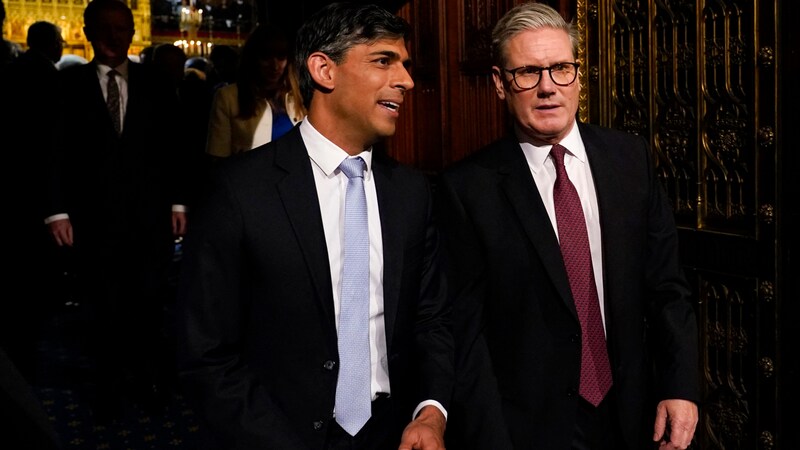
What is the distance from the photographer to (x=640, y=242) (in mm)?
2223

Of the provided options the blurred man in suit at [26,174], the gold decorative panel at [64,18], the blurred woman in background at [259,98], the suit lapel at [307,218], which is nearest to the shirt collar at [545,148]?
the suit lapel at [307,218]

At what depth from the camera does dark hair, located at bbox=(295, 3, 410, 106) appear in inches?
80.4

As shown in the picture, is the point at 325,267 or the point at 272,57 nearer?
the point at 325,267

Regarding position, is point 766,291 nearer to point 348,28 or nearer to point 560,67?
point 560,67

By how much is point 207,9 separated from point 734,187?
814 inches

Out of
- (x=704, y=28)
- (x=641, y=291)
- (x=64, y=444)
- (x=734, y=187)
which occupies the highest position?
(x=704, y=28)

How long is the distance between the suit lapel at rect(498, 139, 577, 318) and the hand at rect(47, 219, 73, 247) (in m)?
2.60

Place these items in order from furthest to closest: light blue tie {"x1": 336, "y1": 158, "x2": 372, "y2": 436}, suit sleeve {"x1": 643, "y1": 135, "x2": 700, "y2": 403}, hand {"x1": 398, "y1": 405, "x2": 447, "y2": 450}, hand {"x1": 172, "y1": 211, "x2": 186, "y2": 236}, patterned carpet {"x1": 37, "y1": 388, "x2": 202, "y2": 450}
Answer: hand {"x1": 172, "y1": 211, "x2": 186, "y2": 236} → patterned carpet {"x1": 37, "y1": 388, "x2": 202, "y2": 450} → suit sleeve {"x1": 643, "y1": 135, "x2": 700, "y2": 403} → light blue tie {"x1": 336, "y1": 158, "x2": 372, "y2": 436} → hand {"x1": 398, "y1": 405, "x2": 447, "y2": 450}

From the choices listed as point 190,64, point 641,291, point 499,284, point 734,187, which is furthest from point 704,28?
point 190,64

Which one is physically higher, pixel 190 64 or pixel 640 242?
pixel 190 64

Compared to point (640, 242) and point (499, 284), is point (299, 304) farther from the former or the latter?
point (640, 242)

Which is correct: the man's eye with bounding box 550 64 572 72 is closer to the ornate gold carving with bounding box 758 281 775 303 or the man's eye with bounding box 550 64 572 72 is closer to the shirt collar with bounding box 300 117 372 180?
the shirt collar with bounding box 300 117 372 180

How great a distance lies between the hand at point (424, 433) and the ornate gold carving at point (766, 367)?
1211 mm

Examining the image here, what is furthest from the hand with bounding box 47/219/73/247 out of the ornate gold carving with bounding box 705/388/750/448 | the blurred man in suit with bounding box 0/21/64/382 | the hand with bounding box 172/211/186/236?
the ornate gold carving with bounding box 705/388/750/448
